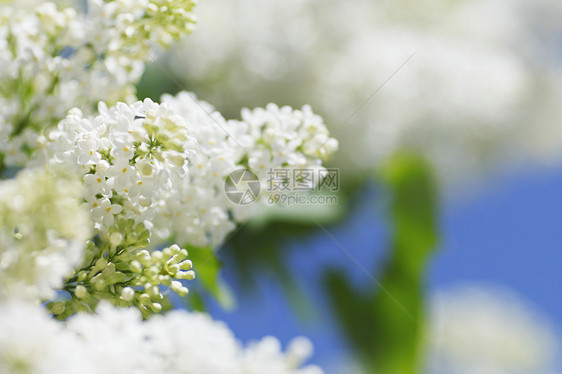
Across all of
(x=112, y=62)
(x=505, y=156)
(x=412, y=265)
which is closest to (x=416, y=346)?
(x=412, y=265)

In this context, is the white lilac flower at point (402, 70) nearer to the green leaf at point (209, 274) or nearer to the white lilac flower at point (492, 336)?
the green leaf at point (209, 274)

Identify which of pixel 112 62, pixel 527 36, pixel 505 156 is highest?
pixel 527 36

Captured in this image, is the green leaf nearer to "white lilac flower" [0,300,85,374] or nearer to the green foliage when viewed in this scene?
"white lilac flower" [0,300,85,374]

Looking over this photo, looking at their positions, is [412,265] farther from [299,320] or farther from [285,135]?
[285,135]

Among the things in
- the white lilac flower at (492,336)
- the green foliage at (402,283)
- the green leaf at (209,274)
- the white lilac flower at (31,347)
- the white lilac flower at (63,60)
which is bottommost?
the white lilac flower at (31,347)

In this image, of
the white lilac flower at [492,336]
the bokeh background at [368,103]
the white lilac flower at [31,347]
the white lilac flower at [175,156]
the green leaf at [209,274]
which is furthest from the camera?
the white lilac flower at [492,336]

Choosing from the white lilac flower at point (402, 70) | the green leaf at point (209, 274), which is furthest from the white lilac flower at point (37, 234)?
the white lilac flower at point (402, 70)

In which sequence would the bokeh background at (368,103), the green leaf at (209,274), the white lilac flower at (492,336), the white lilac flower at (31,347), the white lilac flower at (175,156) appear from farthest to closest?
1. the white lilac flower at (492,336)
2. the bokeh background at (368,103)
3. the green leaf at (209,274)
4. the white lilac flower at (175,156)
5. the white lilac flower at (31,347)
